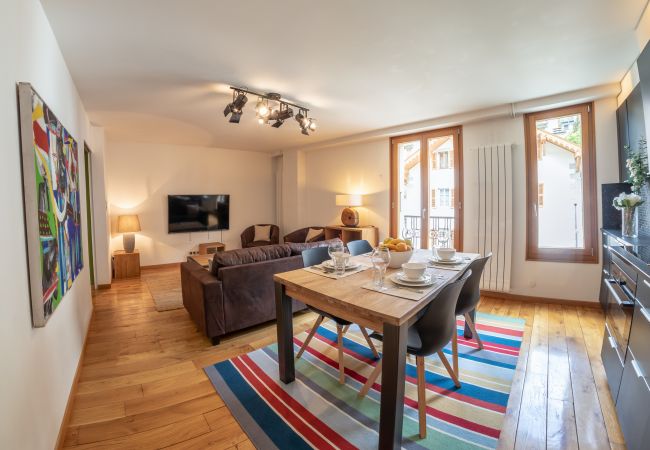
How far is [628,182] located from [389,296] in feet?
10.3

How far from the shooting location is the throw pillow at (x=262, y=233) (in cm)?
645

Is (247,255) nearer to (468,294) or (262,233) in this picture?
(468,294)

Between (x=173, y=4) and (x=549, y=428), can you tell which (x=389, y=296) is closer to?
(x=549, y=428)

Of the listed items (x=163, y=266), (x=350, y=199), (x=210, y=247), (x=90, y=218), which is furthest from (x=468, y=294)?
(x=163, y=266)

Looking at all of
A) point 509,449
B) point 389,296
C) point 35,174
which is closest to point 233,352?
point 389,296

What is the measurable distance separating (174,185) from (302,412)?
5.37 metres

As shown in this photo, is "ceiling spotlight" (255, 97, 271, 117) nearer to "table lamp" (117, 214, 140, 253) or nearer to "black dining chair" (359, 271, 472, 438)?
"black dining chair" (359, 271, 472, 438)

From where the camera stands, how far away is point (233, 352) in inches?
96.9

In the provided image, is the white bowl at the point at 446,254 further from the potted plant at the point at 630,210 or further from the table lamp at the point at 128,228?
the table lamp at the point at 128,228

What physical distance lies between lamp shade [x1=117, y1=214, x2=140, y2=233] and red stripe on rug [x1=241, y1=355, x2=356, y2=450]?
4.09 metres

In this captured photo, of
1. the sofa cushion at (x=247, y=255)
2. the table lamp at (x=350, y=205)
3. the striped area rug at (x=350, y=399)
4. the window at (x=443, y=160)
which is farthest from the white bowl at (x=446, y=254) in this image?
the table lamp at (x=350, y=205)

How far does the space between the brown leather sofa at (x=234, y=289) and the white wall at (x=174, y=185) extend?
3258 mm

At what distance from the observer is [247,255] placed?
278 centimetres

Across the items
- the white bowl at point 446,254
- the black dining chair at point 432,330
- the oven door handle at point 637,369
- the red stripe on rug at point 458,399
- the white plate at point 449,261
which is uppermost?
the white bowl at point 446,254
